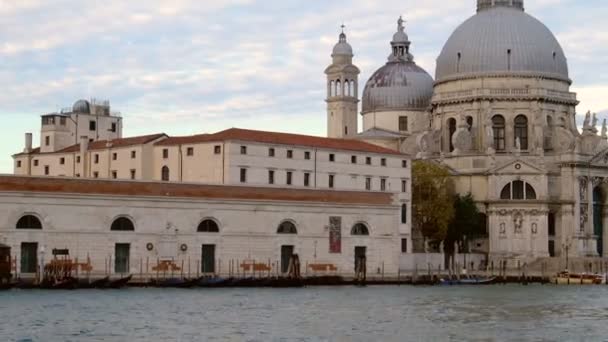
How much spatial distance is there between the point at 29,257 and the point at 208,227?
28.1 feet

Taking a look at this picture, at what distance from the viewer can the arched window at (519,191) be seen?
8300 centimetres

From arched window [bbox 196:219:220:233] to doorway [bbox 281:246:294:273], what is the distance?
3637 mm

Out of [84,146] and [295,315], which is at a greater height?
[84,146]

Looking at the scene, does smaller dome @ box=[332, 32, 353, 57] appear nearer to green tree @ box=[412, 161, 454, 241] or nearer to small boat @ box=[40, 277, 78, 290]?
green tree @ box=[412, 161, 454, 241]

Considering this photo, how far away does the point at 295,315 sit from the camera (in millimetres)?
45625

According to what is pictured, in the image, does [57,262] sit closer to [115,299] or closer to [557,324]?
[115,299]

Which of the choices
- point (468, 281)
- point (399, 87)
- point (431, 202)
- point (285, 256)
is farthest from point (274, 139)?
point (399, 87)

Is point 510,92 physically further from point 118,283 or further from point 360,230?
point 118,283

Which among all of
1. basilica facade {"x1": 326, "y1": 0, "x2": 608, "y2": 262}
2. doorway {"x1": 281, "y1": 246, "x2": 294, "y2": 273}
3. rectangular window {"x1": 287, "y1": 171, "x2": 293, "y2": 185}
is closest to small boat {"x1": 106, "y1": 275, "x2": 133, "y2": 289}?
doorway {"x1": 281, "y1": 246, "x2": 294, "y2": 273}

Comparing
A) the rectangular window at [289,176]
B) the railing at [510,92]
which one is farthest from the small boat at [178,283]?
the railing at [510,92]

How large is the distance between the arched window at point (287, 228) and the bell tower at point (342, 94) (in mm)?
27905

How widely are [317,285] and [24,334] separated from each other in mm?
25508

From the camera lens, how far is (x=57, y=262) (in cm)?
5706

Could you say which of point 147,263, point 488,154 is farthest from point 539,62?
point 147,263
